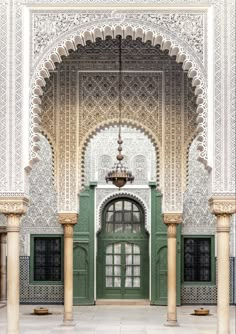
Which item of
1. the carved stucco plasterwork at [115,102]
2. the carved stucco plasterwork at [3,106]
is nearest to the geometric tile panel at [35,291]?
the carved stucco plasterwork at [115,102]

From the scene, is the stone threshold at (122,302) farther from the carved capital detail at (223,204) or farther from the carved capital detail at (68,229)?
the carved capital detail at (223,204)

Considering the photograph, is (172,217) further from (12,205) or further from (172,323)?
(12,205)

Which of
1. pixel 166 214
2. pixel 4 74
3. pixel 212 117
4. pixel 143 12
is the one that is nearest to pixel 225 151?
pixel 212 117

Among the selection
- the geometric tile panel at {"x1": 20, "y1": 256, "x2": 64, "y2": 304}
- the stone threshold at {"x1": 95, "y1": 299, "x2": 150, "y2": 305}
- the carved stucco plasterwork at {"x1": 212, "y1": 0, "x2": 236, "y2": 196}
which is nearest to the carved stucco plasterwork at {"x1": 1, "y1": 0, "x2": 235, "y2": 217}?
the carved stucco plasterwork at {"x1": 212, "y1": 0, "x2": 236, "y2": 196}

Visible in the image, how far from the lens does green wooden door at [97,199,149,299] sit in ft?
55.3

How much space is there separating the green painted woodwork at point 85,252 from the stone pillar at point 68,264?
404cm

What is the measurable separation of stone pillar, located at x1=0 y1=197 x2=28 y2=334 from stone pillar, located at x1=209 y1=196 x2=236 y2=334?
2220 millimetres

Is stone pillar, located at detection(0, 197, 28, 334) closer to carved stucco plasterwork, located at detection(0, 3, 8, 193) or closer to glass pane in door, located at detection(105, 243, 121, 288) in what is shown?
carved stucco plasterwork, located at detection(0, 3, 8, 193)

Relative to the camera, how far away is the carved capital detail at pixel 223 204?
8922mm

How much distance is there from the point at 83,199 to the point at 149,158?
63.8 inches

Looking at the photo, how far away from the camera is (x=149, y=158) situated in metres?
16.6

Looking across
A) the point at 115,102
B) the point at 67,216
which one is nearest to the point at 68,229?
the point at 67,216

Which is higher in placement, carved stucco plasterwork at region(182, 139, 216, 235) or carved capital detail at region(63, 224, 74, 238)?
carved stucco plasterwork at region(182, 139, 216, 235)

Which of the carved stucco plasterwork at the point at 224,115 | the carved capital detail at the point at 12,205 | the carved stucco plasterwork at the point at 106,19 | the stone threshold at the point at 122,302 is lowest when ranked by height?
the stone threshold at the point at 122,302
